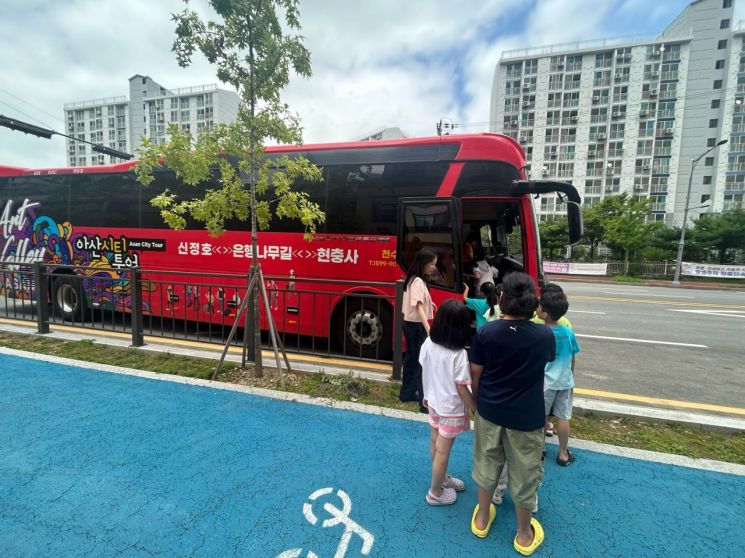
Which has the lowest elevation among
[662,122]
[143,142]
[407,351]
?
[407,351]

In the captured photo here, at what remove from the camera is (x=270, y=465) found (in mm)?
2793

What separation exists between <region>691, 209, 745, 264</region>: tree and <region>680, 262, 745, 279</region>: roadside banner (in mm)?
2085

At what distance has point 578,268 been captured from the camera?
2823cm

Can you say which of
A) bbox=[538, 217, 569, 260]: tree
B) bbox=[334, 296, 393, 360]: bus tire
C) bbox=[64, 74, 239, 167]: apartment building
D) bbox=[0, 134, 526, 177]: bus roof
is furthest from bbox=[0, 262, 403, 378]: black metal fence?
bbox=[64, 74, 239, 167]: apartment building

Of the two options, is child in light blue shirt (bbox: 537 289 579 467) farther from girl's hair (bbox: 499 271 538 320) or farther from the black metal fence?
the black metal fence

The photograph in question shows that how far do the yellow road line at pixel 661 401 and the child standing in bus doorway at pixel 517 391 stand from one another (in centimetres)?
300

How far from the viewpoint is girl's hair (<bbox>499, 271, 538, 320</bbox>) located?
1991 millimetres

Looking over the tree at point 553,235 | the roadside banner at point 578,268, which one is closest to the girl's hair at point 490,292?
the roadside banner at point 578,268

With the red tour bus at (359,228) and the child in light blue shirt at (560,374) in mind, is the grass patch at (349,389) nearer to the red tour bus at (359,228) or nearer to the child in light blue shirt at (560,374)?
the child in light blue shirt at (560,374)

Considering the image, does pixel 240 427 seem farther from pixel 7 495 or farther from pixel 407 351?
pixel 407 351

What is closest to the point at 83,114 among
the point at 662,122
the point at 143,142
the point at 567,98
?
the point at 567,98

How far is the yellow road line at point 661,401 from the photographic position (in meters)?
4.21

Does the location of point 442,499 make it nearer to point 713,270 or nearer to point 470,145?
point 470,145

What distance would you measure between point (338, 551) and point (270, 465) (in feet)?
3.22
